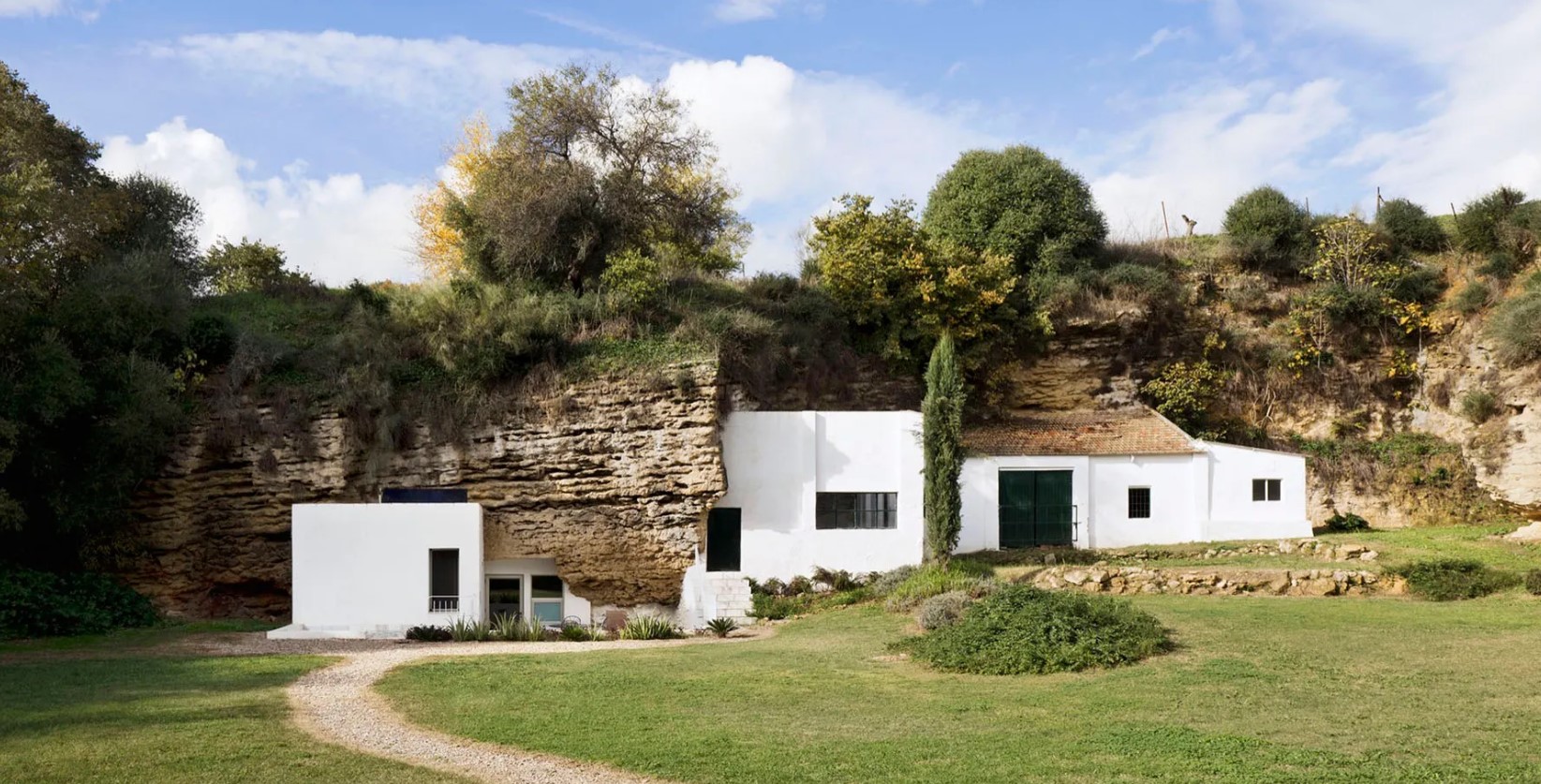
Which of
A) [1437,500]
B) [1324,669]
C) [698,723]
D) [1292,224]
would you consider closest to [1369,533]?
[1437,500]

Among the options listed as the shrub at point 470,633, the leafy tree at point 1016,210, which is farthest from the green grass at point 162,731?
the leafy tree at point 1016,210

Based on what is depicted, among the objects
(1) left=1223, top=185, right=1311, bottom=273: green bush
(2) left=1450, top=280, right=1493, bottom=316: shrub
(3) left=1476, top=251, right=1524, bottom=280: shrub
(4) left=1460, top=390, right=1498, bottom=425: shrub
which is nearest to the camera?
(4) left=1460, top=390, right=1498, bottom=425: shrub

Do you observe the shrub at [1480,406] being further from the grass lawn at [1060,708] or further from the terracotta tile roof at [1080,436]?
the grass lawn at [1060,708]

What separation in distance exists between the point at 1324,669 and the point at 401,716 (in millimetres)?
10399

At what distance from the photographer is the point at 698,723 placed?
1095cm

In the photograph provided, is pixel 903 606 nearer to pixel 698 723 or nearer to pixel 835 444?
pixel 835 444

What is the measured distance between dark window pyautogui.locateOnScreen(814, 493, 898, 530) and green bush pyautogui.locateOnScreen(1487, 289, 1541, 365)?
17.2 metres

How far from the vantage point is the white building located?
2145 centimetres

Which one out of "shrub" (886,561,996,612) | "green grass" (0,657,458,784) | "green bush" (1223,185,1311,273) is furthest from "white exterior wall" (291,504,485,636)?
"green bush" (1223,185,1311,273)

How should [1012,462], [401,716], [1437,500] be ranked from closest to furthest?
[401,716]
[1012,462]
[1437,500]

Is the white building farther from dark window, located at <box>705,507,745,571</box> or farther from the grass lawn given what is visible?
the grass lawn

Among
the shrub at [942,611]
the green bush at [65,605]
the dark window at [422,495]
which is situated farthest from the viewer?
the dark window at [422,495]

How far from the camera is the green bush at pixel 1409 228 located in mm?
33469

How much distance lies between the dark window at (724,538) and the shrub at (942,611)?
7.77 metres
